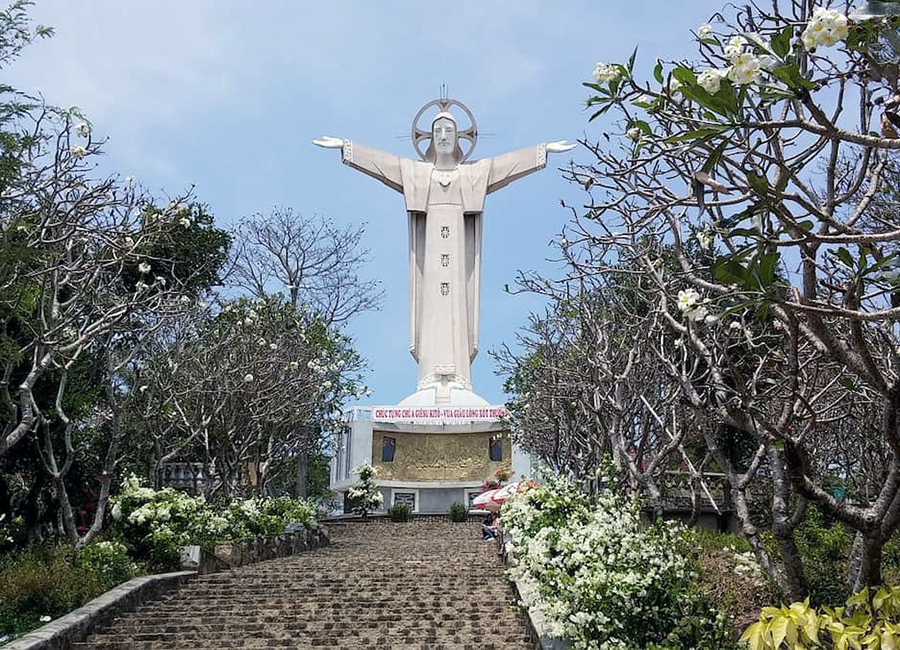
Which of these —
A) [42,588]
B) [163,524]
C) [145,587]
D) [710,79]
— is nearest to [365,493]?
[163,524]

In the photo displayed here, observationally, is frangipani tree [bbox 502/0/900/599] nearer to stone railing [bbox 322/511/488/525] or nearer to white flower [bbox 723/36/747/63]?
white flower [bbox 723/36/747/63]

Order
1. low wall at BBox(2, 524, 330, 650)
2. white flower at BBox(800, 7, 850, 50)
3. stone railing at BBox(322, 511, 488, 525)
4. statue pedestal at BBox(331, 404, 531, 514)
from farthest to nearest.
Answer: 1. statue pedestal at BBox(331, 404, 531, 514)
2. stone railing at BBox(322, 511, 488, 525)
3. low wall at BBox(2, 524, 330, 650)
4. white flower at BBox(800, 7, 850, 50)

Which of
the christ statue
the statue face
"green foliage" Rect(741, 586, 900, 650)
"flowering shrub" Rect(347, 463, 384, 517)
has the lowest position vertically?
"green foliage" Rect(741, 586, 900, 650)

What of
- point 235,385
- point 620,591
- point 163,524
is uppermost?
point 235,385

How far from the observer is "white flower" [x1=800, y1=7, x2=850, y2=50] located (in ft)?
11.9

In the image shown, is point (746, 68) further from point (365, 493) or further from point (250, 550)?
point (365, 493)

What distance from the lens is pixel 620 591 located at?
6.84m

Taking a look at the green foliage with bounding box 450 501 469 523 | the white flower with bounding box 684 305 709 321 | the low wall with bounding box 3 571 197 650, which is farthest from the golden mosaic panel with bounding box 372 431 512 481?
the white flower with bounding box 684 305 709 321

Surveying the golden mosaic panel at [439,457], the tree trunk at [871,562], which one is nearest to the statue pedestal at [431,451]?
the golden mosaic panel at [439,457]

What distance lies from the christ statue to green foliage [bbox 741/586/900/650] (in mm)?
25621

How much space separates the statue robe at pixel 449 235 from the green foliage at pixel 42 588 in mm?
20939

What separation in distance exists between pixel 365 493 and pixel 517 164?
1219 centimetres

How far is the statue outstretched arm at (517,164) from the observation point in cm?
3161

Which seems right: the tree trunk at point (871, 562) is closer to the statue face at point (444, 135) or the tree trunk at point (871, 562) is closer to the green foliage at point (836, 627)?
the green foliage at point (836, 627)
